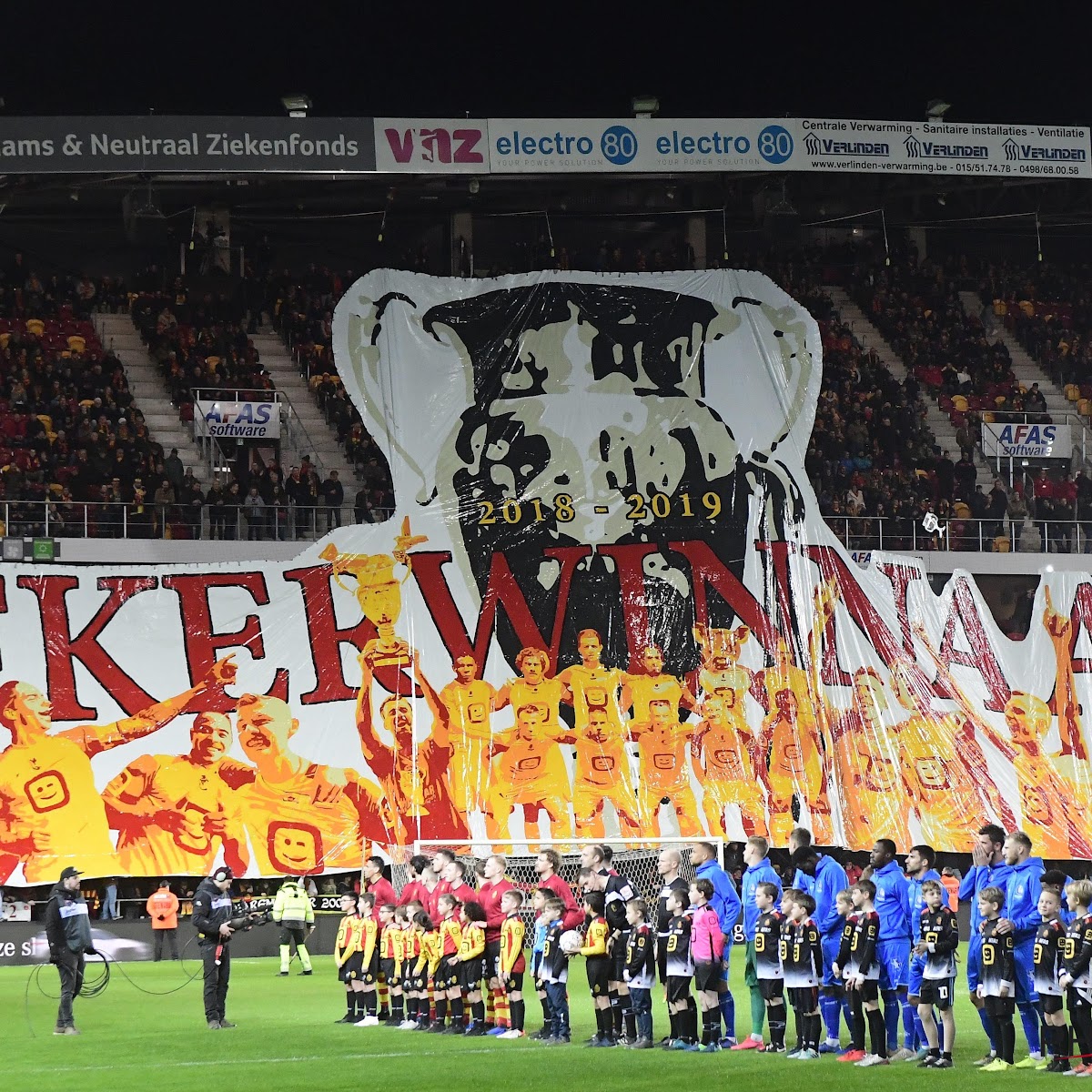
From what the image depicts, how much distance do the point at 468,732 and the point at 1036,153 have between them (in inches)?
551

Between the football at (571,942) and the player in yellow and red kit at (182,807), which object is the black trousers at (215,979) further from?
the player in yellow and red kit at (182,807)

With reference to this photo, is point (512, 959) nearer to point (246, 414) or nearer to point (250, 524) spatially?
point (250, 524)

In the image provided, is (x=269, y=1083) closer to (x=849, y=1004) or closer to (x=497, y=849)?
(x=849, y=1004)

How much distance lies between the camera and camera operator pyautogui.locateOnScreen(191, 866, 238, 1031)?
15375mm

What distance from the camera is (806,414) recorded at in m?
27.8

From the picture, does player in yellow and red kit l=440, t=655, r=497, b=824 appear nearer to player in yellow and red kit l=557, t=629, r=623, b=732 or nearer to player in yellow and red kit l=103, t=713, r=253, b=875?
player in yellow and red kit l=557, t=629, r=623, b=732

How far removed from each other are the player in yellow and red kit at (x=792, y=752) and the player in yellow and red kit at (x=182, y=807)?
25.2 feet

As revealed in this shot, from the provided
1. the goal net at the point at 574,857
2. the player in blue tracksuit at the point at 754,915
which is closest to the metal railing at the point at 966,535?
the goal net at the point at 574,857

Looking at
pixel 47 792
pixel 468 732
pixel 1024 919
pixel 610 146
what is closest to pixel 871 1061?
pixel 1024 919

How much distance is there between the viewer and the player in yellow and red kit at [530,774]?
83.0 ft

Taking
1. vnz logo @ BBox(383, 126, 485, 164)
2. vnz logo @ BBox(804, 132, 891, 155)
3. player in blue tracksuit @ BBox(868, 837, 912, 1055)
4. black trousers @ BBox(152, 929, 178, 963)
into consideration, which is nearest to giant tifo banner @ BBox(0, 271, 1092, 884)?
black trousers @ BBox(152, 929, 178, 963)

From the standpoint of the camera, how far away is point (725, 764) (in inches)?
1008

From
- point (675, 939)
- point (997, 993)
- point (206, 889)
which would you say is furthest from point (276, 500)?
point (997, 993)

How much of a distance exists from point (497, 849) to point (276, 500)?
7401 millimetres
